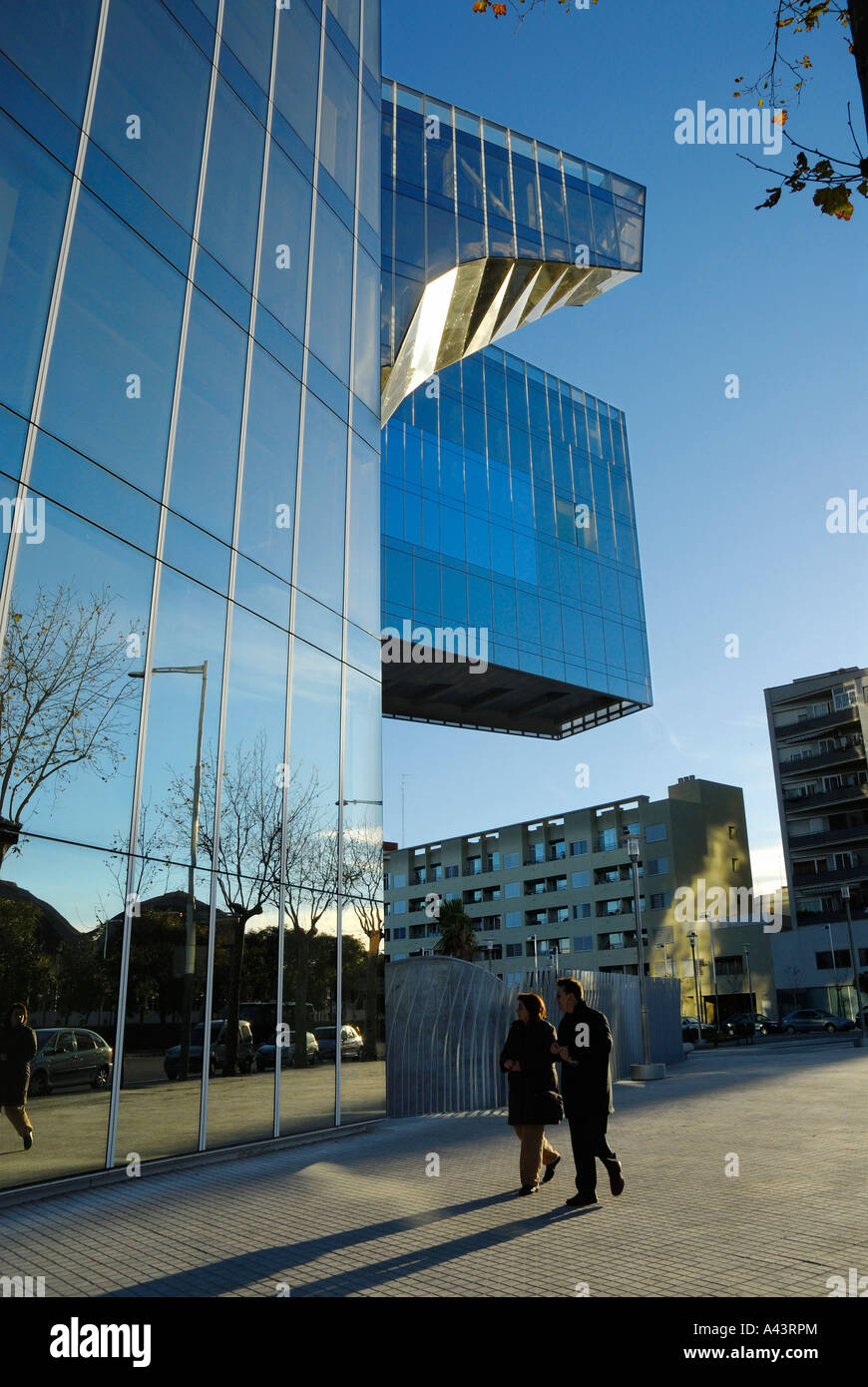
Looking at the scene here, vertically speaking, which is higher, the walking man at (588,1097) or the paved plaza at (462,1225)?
the walking man at (588,1097)

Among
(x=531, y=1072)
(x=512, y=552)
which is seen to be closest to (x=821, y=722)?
(x=512, y=552)

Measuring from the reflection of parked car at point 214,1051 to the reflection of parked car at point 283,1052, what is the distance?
0.80ft

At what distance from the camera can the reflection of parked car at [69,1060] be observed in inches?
332

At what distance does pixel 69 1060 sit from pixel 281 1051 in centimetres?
407

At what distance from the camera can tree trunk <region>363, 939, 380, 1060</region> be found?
1501cm

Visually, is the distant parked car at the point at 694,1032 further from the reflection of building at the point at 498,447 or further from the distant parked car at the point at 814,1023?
the reflection of building at the point at 498,447

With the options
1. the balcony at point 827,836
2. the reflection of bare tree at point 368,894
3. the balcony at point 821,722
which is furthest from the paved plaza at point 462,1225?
the balcony at point 821,722

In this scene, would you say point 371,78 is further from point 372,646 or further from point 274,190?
point 372,646

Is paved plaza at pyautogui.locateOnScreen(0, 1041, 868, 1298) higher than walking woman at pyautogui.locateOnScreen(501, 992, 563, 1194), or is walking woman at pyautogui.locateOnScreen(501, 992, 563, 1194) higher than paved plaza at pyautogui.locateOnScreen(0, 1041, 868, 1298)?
walking woman at pyautogui.locateOnScreen(501, 992, 563, 1194)

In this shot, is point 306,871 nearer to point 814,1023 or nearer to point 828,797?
point 814,1023

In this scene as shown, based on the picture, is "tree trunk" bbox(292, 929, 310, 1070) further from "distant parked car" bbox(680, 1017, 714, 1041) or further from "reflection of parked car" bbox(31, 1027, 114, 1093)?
"distant parked car" bbox(680, 1017, 714, 1041)

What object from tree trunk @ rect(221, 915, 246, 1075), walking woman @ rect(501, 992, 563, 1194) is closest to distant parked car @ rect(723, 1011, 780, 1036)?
tree trunk @ rect(221, 915, 246, 1075)

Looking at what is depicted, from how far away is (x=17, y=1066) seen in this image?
8258 millimetres

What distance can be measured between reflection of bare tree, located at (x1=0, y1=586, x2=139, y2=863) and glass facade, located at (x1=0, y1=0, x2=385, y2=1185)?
0.11ft
